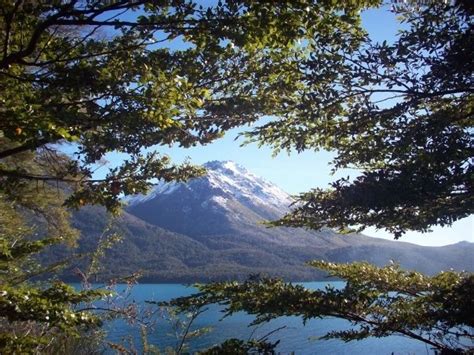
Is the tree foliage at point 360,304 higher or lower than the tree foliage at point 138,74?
lower

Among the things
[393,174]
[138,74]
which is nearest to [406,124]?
[393,174]

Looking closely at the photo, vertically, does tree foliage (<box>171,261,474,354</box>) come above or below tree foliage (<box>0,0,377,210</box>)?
below

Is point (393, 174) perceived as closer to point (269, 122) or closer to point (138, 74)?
point (269, 122)

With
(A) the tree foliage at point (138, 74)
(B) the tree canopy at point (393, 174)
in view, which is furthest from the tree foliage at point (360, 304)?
(A) the tree foliage at point (138, 74)

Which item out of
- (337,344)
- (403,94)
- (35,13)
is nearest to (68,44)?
(35,13)

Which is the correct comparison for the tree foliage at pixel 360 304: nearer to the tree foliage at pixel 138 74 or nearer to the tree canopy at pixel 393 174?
the tree canopy at pixel 393 174

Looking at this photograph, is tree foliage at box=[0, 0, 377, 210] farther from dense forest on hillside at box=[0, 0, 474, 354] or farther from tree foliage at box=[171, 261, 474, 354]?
tree foliage at box=[171, 261, 474, 354]

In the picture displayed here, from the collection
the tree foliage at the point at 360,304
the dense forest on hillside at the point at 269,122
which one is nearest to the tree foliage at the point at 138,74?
the dense forest on hillside at the point at 269,122

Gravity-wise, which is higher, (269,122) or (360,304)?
(269,122)

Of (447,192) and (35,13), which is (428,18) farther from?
(35,13)

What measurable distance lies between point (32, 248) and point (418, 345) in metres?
50.0

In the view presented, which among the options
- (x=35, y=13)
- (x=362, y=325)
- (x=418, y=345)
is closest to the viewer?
(x=35, y=13)

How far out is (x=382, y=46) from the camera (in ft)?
19.6

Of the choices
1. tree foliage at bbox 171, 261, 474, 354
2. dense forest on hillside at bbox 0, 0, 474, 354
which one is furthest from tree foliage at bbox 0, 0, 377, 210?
tree foliage at bbox 171, 261, 474, 354
